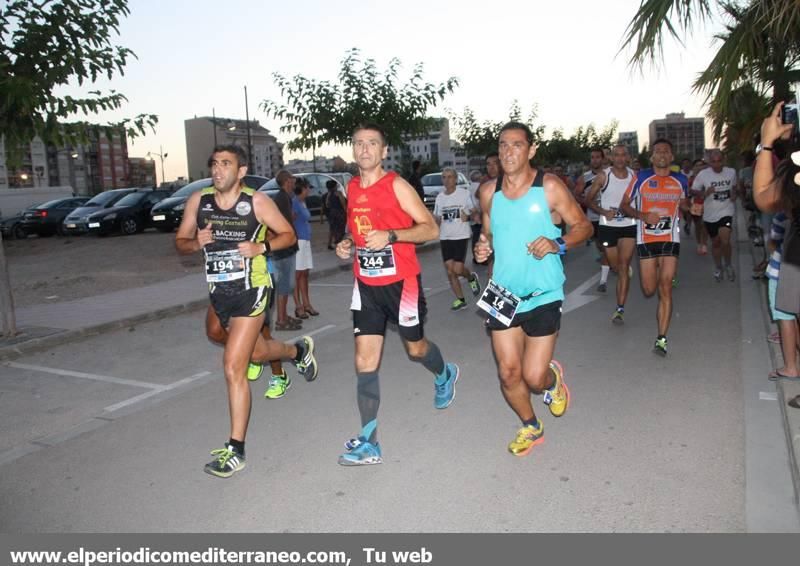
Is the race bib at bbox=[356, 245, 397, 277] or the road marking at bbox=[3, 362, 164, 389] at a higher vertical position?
the race bib at bbox=[356, 245, 397, 277]

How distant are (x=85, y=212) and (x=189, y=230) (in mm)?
21312

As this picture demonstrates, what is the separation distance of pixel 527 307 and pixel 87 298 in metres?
8.99

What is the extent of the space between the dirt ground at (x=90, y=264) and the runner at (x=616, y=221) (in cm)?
507

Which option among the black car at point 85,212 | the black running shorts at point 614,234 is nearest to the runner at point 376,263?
the black running shorts at point 614,234

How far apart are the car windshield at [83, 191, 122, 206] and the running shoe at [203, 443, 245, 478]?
22792 mm

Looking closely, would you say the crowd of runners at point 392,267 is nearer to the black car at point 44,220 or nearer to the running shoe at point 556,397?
the running shoe at point 556,397

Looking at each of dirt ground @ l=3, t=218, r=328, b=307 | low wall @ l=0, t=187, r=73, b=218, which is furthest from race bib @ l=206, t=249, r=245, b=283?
low wall @ l=0, t=187, r=73, b=218

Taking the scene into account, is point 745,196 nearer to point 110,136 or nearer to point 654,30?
point 654,30

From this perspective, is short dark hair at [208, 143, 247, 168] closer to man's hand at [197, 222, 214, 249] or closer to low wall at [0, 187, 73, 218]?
man's hand at [197, 222, 214, 249]

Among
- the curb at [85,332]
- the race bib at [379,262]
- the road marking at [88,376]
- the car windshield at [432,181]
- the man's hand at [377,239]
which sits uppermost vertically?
the car windshield at [432,181]

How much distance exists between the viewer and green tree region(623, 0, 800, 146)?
23.5 ft

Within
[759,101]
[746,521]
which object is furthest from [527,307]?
[759,101]

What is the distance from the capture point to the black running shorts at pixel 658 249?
22.6ft

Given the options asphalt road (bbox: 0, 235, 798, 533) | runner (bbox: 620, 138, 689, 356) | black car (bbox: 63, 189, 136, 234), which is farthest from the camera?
black car (bbox: 63, 189, 136, 234)
